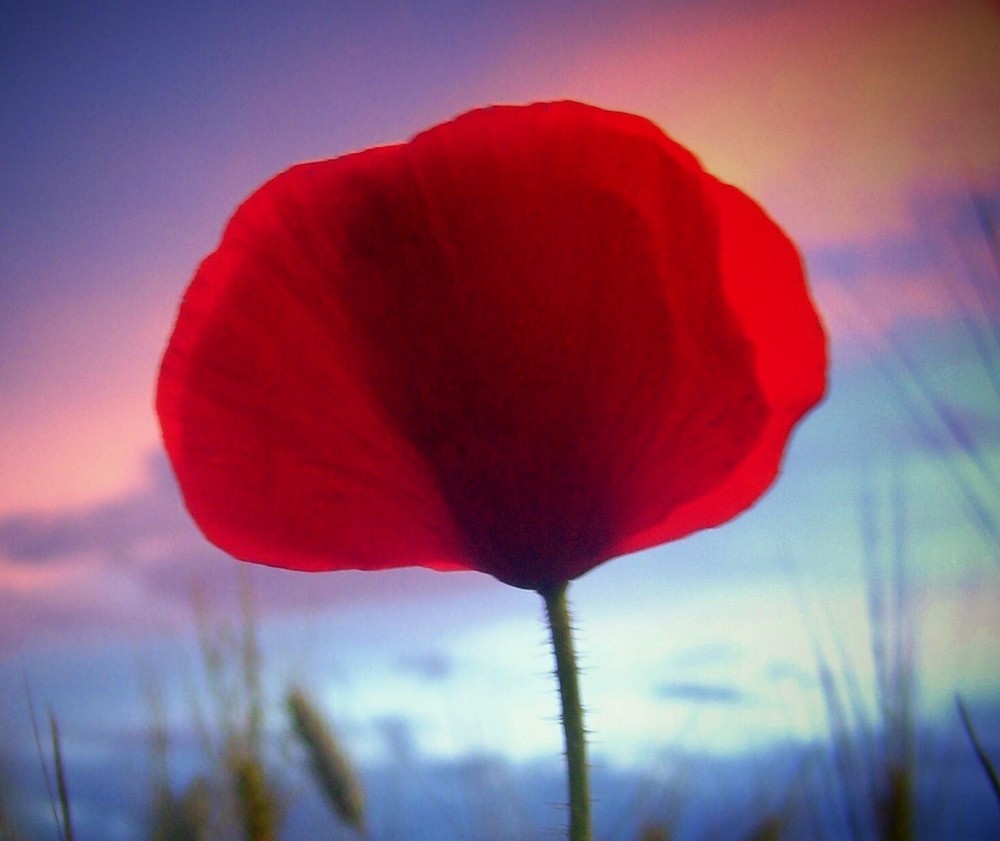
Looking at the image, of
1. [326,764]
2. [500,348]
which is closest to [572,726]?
[500,348]

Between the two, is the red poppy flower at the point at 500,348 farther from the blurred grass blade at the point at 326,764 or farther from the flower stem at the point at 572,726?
the blurred grass blade at the point at 326,764

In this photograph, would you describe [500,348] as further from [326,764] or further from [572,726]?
[326,764]

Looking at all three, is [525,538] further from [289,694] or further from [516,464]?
[289,694]

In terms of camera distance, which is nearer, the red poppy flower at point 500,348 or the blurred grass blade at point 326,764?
the red poppy flower at point 500,348

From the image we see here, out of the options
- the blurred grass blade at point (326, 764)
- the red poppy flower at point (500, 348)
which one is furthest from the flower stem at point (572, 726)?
the blurred grass blade at point (326, 764)

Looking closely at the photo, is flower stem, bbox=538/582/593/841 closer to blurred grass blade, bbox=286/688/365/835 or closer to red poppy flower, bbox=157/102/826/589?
red poppy flower, bbox=157/102/826/589

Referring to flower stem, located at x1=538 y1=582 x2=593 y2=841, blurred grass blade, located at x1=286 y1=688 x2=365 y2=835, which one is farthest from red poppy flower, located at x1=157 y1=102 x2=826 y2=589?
blurred grass blade, located at x1=286 y1=688 x2=365 y2=835
